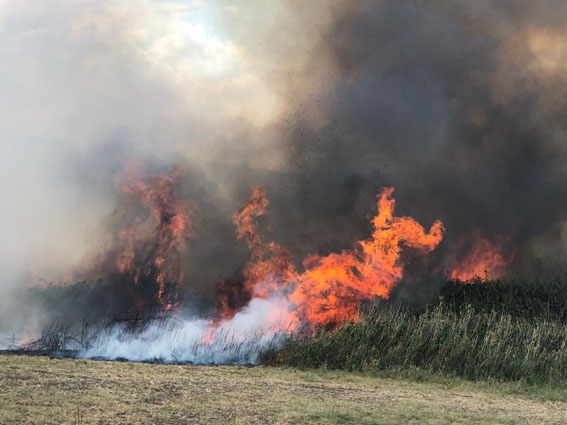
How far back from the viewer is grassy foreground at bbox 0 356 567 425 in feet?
37.5

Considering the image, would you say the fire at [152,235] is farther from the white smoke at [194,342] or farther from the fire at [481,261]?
the fire at [481,261]

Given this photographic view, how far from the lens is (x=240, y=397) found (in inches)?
526

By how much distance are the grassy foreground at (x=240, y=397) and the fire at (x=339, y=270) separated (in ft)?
14.0

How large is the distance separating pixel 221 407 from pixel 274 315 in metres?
9.02

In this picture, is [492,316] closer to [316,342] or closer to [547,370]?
[547,370]

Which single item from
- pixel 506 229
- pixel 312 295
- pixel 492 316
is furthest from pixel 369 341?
pixel 506 229

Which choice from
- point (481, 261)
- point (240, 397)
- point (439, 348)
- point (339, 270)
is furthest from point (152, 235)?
point (481, 261)

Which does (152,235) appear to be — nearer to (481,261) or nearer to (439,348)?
(439,348)

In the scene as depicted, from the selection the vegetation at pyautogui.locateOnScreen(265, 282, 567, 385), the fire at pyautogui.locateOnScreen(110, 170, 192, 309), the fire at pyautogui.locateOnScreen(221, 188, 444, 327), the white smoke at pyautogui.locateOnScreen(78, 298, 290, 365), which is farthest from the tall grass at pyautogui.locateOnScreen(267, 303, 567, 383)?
the fire at pyautogui.locateOnScreen(110, 170, 192, 309)

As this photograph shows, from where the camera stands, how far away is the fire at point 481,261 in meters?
26.7

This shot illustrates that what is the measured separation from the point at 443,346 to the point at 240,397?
25.3 ft

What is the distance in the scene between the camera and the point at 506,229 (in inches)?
1158

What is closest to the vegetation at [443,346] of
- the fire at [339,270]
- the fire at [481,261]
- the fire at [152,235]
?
the fire at [339,270]

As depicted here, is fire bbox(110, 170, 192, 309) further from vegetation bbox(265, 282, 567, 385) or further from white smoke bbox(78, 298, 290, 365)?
vegetation bbox(265, 282, 567, 385)
